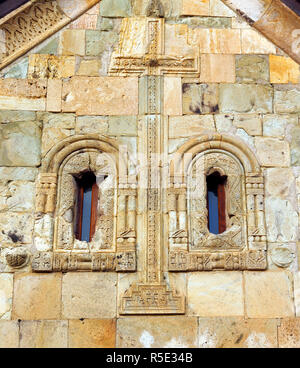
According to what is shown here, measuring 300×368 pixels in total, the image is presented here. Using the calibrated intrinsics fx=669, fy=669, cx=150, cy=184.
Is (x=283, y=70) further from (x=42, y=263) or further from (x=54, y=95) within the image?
(x=42, y=263)

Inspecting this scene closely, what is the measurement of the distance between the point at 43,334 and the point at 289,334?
2.68 metres

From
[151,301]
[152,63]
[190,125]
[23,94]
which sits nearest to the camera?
[151,301]

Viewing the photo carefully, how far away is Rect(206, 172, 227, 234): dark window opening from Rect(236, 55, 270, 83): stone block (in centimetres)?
130

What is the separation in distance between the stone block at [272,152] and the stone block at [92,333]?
2.61 m

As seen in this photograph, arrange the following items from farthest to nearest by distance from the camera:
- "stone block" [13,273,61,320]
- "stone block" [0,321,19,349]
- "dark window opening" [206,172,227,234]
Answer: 1. "dark window opening" [206,172,227,234]
2. "stone block" [13,273,61,320]
3. "stone block" [0,321,19,349]

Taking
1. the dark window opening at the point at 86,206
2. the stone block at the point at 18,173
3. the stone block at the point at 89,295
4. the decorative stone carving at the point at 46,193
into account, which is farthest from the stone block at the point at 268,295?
the stone block at the point at 18,173

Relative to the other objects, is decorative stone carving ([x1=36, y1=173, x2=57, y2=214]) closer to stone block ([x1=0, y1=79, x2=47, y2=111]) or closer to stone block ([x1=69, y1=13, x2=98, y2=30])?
stone block ([x1=0, y1=79, x2=47, y2=111])

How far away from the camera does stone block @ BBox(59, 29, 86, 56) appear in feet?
27.6

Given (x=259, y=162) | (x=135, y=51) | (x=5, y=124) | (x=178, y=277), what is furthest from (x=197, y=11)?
(x=178, y=277)

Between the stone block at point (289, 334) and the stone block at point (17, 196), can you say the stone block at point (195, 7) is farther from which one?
the stone block at point (289, 334)

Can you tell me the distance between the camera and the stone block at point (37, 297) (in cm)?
733

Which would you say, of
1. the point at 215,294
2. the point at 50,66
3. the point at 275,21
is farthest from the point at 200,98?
the point at 215,294

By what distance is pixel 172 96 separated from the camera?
8.20m

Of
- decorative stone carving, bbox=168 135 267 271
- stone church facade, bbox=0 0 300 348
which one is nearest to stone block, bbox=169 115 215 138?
stone church facade, bbox=0 0 300 348
